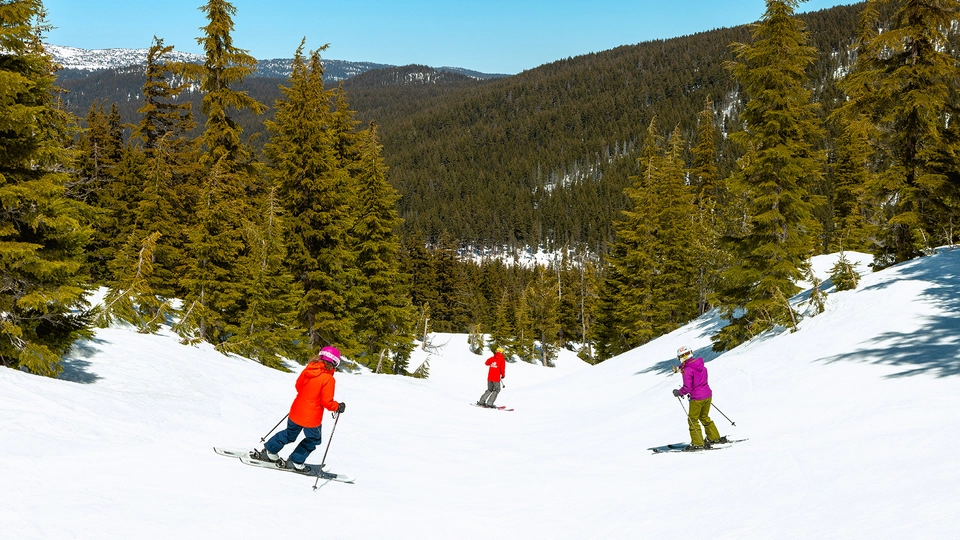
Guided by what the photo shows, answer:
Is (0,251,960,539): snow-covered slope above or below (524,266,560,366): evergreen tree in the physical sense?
above

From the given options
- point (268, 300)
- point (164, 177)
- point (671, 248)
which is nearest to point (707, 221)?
point (671, 248)

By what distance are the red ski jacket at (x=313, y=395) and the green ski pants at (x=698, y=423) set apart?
5863 mm

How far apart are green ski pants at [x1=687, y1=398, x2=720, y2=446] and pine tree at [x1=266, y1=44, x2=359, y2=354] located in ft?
53.4

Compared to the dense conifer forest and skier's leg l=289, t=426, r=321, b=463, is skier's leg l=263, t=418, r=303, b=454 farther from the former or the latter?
the dense conifer forest

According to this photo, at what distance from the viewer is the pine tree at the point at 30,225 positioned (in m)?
8.55

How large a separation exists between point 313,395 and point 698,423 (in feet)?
20.5

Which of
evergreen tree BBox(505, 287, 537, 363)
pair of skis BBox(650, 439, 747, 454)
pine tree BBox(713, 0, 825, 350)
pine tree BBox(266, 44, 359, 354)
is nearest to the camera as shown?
pair of skis BBox(650, 439, 747, 454)

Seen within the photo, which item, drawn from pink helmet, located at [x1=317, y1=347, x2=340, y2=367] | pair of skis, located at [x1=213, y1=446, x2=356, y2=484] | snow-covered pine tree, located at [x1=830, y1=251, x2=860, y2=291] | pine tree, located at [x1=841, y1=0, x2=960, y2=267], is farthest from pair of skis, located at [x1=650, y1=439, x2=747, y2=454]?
pine tree, located at [x1=841, y1=0, x2=960, y2=267]

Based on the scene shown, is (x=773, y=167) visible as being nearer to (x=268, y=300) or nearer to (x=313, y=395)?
(x=313, y=395)

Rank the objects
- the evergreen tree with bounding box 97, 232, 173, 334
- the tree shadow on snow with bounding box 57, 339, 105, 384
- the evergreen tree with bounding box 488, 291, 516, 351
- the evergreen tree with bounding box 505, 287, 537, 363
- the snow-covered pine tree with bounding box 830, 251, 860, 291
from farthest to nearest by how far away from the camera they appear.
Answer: the evergreen tree with bounding box 505, 287, 537, 363 < the evergreen tree with bounding box 488, 291, 516, 351 < the snow-covered pine tree with bounding box 830, 251, 860, 291 < the evergreen tree with bounding box 97, 232, 173, 334 < the tree shadow on snow with bounding box 57, 339, 105, 384

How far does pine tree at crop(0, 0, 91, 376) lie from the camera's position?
8.55 metres

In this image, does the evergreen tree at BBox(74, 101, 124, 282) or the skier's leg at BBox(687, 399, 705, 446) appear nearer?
the skier's leg at BBox(687, 399, 705, 446)

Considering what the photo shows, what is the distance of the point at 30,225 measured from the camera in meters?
9.07

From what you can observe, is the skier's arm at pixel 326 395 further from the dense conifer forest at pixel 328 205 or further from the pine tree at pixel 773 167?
the pine tree at pixel 773 167
